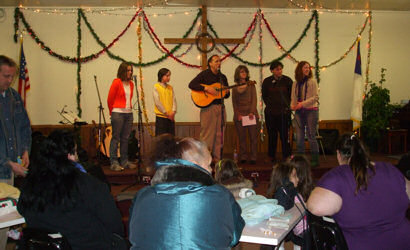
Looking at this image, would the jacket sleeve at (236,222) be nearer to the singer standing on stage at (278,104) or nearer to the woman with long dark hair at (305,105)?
the woman with long dark hair at (305,105)

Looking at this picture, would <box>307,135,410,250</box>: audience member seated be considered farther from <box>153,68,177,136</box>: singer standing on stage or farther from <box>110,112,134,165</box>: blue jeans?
<box>153,68,177,136</box>: singer standing on stage

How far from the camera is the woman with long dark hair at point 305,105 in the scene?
5.94 m

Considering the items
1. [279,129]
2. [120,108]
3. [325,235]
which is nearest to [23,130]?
[120,108]

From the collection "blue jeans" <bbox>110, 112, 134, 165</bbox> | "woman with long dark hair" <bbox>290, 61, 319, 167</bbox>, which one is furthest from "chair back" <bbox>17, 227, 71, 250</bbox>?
"woman with long dark hair" <bbox>290, 61, 319, 167</bbox>

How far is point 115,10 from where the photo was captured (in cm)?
790

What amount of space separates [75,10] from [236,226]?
7104 mm

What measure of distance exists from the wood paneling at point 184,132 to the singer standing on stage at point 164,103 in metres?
1.07

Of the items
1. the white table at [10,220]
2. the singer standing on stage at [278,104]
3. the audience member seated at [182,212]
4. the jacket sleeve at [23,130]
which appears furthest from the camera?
the singer standing on stage at [278,104]

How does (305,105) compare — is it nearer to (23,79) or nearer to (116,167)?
(116,167)

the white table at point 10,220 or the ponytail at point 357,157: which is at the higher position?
the ponytail at point 357,157

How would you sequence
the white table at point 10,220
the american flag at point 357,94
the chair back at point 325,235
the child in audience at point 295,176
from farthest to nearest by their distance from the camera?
the american flag at point 357,94, the child in audience at point 295,176, the white table at point 10,220, the chair back at point 325,235

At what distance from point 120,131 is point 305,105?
288 cm

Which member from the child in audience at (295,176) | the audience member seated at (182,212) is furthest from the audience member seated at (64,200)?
the child in audience at (295,176)

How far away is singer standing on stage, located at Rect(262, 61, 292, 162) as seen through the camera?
6.38 m
